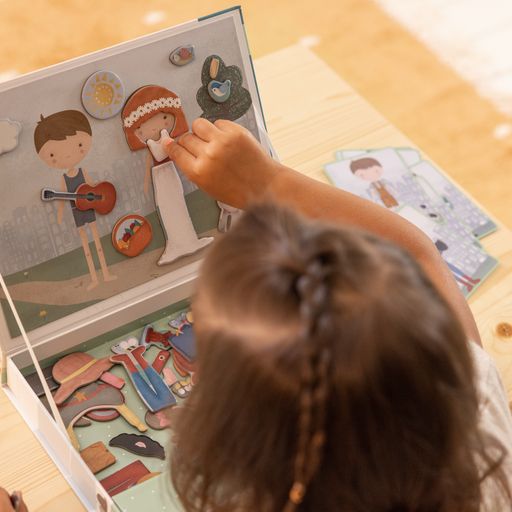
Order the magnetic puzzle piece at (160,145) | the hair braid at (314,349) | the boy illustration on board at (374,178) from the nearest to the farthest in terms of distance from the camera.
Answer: the hair braid at (314,349) → the magnetic puzzle piece at (160,145) → the boy illustration on board at (374,178)

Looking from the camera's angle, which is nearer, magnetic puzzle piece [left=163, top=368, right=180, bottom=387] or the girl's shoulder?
the girl's shoulder

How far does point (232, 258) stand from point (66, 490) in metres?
0.43

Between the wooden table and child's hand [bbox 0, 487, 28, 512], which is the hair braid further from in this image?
the wooden table

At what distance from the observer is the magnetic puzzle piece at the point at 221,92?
0.90 metres

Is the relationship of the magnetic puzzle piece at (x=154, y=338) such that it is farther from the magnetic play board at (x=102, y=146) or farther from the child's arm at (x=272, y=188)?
the child's arm at (x=272, y=188)

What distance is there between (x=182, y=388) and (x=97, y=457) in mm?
117

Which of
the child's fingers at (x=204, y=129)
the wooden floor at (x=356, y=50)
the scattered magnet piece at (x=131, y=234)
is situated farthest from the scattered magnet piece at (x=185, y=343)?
the wooden floor at (x=356, y=50)

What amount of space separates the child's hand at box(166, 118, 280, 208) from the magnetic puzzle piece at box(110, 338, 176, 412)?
0.19 m

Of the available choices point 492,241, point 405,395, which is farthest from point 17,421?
point 492,241

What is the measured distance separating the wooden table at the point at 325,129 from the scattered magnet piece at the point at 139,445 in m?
0.12

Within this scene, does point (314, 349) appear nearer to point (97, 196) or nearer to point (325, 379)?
point (325, 379)

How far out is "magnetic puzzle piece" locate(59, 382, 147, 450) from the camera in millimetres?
855

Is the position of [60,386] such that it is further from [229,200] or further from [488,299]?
[488,299]

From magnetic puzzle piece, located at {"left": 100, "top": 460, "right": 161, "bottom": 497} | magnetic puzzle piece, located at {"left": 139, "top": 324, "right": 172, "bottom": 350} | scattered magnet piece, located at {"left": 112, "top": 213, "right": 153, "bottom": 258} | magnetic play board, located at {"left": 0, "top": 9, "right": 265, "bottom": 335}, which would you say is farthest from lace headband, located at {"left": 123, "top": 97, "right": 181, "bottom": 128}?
magnetic puzzle piece, located at {"left": 100, "top": 460, "right": 161, "bottom": 497}
